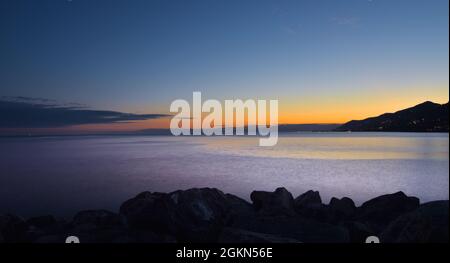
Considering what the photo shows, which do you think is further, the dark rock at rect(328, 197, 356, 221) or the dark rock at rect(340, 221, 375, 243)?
the dark rock at rect(328, 197, 356, 221)

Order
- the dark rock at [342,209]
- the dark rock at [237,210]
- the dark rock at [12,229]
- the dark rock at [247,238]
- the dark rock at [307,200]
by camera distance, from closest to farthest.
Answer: the dark rock at [247,238] → the dark rock at [12,229] → the dark rock at [237,210] → the dark rock at [342,209] → the dark rock at [307,200]

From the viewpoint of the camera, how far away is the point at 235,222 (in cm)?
812

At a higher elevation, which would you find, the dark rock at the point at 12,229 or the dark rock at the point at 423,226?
the dark rock at the point at 423,226

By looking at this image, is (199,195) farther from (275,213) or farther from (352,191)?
(352,191)

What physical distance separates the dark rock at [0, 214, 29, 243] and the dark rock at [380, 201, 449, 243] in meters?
8.36

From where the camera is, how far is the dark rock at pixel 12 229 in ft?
25.6

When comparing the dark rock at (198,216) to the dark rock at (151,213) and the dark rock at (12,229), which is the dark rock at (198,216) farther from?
the dark rock at (12,229)

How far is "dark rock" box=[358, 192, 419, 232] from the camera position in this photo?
8695 millimetres

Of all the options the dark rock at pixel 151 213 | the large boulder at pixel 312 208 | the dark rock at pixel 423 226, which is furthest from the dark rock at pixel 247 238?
the large boulder at pixel 312 208

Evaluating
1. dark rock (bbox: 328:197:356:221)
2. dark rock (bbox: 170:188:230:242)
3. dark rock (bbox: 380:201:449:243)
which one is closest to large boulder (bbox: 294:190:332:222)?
dark rock (bbox: 328:197:356:221)

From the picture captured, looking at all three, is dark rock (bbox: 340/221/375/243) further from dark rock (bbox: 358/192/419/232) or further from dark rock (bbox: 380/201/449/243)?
dark rock (bbox: 380/201/449/243)

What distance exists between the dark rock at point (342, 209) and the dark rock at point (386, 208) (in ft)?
0.88

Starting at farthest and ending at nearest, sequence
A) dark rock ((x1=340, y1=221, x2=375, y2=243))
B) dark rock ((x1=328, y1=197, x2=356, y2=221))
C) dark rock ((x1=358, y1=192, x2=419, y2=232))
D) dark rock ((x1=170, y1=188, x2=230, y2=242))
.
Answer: dark rock ((x1=328, y1=197, x2=356, y2=221))
dark rock ((x1=358, y1=192, x2=419, y2=232))
dark rock ((x1=170, y1=188, x2=230, y2=242))
dark rock ((x1=340, y1=221, x2=375, y2=243))

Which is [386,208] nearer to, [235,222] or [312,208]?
[312,208]
